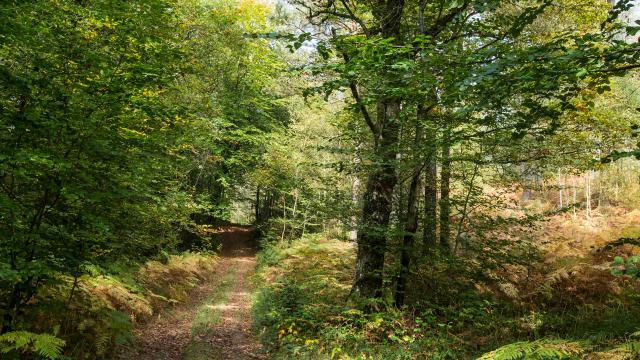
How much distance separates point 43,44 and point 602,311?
31.2ft

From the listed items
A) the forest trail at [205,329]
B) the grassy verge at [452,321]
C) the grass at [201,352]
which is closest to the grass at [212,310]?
the forest trail at [205,329]

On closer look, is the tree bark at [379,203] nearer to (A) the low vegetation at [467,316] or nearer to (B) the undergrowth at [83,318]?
(A) the low vegetation at [467,316]

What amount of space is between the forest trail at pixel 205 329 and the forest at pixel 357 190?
7 cm

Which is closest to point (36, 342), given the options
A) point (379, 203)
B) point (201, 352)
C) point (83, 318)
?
point (83, 318)

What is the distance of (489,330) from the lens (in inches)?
254

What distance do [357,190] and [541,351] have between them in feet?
32.3

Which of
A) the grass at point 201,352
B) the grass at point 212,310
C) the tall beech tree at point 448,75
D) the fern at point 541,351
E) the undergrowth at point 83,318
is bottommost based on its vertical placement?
the grass at point 212,310

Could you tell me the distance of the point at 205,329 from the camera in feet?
28.7

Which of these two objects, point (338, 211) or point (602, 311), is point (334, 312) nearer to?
point (338, 211)

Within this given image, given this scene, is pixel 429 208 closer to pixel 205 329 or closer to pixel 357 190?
pixel 357 190

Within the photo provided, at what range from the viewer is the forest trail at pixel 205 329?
7.21 m

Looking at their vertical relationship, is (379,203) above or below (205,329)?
above

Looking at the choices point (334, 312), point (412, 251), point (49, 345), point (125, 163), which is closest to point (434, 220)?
point (412, 251)

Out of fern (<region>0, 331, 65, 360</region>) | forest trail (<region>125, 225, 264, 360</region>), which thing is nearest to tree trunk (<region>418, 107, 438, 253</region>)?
forest trail (<region>125, 225, 264, 360</region>)
